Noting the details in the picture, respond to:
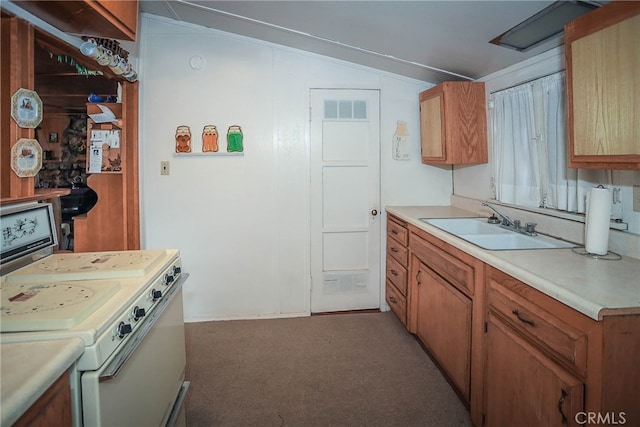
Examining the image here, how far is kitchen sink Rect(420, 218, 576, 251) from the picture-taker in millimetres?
2018

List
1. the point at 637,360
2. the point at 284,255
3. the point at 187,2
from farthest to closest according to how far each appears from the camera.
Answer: the point at 284,255 → the point at 187,2 → the point at 637,360

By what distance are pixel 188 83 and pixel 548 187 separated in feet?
9.21

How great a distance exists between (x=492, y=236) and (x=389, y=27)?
1.47m

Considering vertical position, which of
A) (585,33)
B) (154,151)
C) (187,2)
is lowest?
(154,151)

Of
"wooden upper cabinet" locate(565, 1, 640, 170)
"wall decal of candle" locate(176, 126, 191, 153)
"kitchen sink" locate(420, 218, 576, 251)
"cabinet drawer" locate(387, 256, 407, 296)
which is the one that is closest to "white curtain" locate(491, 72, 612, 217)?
"kitchen sink" locate(420, 218, 576, 251)

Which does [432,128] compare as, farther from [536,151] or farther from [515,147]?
[536,151]

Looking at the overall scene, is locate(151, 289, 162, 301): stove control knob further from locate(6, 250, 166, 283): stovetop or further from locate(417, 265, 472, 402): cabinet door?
locate(417, 265, 472, 402): cabinet door

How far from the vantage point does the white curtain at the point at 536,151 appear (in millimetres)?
2043

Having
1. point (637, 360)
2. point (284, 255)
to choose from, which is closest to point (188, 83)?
point (284, 255)

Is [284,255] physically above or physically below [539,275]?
below

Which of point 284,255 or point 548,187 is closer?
point 548,187

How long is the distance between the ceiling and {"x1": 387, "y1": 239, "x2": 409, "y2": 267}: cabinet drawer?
1434 millimetres

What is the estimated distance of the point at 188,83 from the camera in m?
3.16

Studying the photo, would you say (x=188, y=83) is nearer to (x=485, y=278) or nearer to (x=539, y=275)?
(x=485, y=278)
